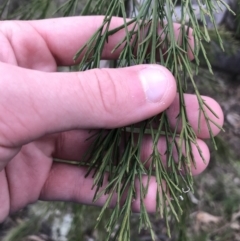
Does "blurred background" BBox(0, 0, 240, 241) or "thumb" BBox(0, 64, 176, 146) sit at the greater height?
"thumb" BBox(0, 64, 176, 146)

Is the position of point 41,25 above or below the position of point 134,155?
above

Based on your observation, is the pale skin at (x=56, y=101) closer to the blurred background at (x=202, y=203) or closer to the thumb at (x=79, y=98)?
the thumb at (x=79, y=98)

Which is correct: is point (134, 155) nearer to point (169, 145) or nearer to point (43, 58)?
point (169, 145)

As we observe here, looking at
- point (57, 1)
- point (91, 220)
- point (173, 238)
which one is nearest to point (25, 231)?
point (91, 220)

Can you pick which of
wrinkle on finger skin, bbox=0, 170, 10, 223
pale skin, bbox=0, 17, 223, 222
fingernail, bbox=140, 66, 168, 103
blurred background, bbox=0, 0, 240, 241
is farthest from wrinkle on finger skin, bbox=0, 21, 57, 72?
fingernail, bbox=140, 66, 168, 103

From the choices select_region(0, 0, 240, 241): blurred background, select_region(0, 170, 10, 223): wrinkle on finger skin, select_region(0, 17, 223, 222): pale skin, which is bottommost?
select_region(0, 0, 240, 241): blurred background

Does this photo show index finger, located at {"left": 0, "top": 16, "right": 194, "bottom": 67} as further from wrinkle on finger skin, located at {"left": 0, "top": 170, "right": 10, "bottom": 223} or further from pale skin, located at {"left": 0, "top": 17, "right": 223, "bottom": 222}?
wrinkle on finger skin, located at {"left": 0, "top": 170, "right": 10, "bottom": 223}

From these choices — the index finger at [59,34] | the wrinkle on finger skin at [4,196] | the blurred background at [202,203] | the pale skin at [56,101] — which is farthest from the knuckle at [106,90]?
the blurred background at [202,203]
